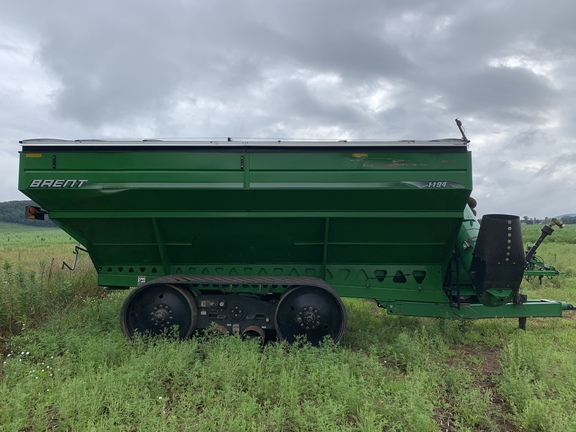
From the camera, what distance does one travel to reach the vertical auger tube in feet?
15.3

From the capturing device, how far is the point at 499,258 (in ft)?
15.3

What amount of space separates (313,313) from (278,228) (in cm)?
114

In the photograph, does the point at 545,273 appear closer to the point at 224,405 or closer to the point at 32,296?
the point at 224,405

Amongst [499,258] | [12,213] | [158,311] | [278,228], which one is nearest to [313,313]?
[278,228]

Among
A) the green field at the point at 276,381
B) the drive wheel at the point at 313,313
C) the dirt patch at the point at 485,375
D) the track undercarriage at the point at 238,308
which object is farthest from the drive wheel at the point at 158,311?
the dirt patch at the point at 485,375

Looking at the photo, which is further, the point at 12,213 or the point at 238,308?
the point at 12,213

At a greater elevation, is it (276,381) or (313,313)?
(313,313)

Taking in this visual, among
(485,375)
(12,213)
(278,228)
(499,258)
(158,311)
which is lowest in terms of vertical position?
(485,375)


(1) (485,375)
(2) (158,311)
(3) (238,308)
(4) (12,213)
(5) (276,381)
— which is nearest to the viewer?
(5) (276,381)

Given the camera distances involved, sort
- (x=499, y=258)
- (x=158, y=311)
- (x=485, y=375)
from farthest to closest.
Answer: (x=158, y=311), (x=499, y=258), (x=485, y=375)

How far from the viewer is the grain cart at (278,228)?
460cm

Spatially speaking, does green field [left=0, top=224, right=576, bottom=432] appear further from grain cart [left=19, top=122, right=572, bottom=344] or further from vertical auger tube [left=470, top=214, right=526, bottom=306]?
vertical auger tube [left=470, top=214, right=526, bottom=306]

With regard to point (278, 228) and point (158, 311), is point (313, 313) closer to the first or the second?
point (278, 228)

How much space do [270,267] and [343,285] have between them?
1.03 metres
